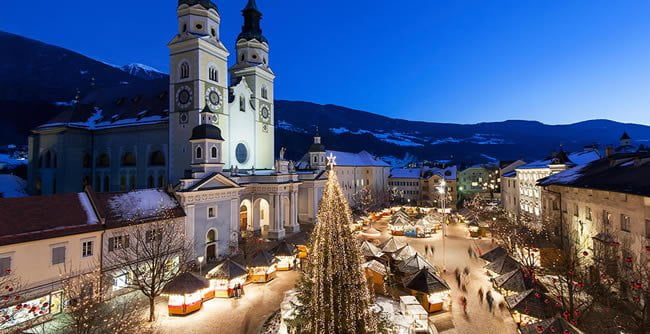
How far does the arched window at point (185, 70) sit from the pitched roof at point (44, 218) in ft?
70.3

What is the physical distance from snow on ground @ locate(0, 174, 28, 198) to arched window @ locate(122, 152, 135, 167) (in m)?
16.4

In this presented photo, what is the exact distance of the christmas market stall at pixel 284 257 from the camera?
2642cm

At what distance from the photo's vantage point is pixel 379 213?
189 ft

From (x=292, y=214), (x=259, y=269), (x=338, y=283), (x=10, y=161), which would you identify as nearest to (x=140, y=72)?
(x=10, y=161)

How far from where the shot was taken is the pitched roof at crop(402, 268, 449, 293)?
18578 mm

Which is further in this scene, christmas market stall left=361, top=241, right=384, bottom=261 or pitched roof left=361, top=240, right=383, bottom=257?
pitched roof left=361, top=240, right=383, bottom=257

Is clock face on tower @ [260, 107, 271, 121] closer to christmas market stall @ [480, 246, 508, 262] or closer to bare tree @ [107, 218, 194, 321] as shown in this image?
bare tree @ [107, 218, 194, 321]

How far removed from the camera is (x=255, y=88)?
150 ft

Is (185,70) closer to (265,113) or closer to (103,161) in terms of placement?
(265,113)

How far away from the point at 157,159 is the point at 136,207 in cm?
1947

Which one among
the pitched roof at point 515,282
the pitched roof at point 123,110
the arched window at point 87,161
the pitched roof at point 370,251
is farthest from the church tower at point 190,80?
the pitched roof at point 515,282

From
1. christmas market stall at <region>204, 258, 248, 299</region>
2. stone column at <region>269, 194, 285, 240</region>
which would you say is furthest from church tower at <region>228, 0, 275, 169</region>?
christmas market stall at <region>204, 258, 248, 299</region>

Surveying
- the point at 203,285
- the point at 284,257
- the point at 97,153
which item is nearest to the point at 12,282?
the point at 203,285

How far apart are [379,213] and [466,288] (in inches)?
1404
